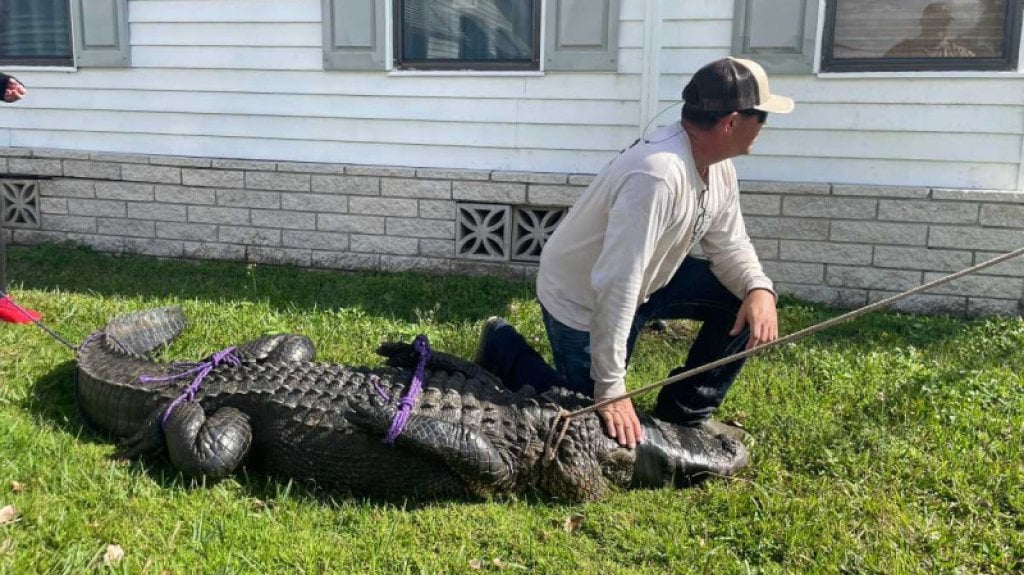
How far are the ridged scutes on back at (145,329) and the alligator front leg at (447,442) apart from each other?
5.31 ft

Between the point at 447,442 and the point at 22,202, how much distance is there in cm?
598

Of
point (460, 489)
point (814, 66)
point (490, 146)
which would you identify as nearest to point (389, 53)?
point (490, 146)

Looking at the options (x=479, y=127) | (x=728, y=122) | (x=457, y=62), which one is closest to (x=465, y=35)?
(x=457, y=62)

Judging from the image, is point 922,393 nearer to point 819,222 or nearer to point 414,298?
point 819,222

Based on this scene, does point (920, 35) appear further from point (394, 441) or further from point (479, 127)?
point (394, 441)

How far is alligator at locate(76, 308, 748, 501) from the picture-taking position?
3164 millimetres

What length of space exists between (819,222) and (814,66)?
3.55 feet

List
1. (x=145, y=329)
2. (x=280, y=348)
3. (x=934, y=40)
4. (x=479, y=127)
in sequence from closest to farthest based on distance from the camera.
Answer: (x=280, y=348)
(x=145, y=329)
(x=934, y=40)
(x=479, y=127)

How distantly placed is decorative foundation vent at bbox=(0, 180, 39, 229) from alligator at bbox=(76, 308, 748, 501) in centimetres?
451

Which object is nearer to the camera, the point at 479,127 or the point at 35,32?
the point at 479,127

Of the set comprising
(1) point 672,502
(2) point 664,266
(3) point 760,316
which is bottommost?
(1) point 672,502

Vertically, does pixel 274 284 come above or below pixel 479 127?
below

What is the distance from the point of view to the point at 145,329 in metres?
4.37

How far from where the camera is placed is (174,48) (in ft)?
21.8
